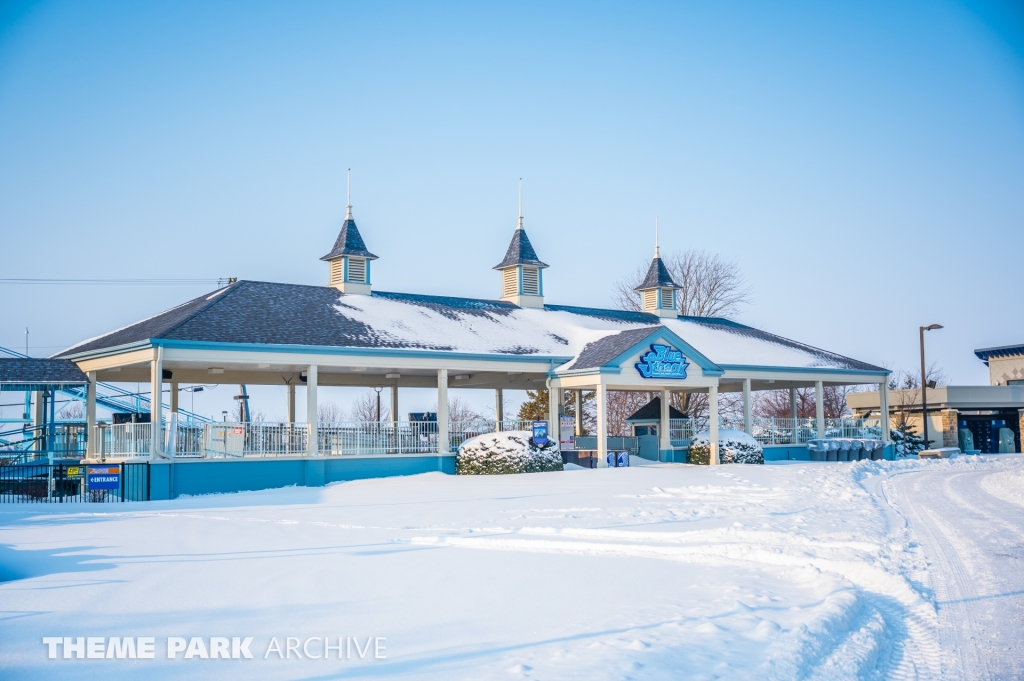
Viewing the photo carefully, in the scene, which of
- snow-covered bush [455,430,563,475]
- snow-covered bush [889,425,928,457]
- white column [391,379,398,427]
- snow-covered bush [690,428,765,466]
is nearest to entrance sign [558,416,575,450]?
snow-covered bush [455,430,563,475]

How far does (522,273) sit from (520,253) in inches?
31.5

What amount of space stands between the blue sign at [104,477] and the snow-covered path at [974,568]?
16.4 m

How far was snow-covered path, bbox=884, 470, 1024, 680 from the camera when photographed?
7.86m

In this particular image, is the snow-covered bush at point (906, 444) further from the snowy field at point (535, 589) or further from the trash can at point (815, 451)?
the snowy field at point (535, 589)

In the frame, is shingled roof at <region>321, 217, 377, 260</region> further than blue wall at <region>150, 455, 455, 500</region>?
Yes

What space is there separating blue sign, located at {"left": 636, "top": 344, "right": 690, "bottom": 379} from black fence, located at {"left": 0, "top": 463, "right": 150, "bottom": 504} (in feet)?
48.6

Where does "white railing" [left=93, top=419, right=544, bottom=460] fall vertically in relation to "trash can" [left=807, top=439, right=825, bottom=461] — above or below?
above

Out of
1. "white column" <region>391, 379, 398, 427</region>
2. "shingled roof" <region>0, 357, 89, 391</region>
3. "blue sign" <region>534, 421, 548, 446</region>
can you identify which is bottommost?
"blue sign" <region>534, 421, 548, 446</region>

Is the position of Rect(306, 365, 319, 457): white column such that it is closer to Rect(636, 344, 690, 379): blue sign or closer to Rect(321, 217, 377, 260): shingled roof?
Rect(321, 217, 377, 260): shingled roof

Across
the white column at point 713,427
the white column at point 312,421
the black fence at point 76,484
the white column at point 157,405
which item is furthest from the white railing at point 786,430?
the black fence at point 76,484

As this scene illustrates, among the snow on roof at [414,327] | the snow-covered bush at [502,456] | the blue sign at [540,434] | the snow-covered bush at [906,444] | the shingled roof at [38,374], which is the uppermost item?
the snow on roof at [414,327]

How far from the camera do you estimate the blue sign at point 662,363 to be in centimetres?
3004

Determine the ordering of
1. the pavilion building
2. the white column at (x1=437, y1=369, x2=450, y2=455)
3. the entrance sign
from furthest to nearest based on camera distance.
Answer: the entrance sign, the white column at (x1=437, y1=369, x2=450, y2=455), the pavilion building

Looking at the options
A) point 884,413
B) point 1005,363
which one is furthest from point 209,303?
point 1005,363
